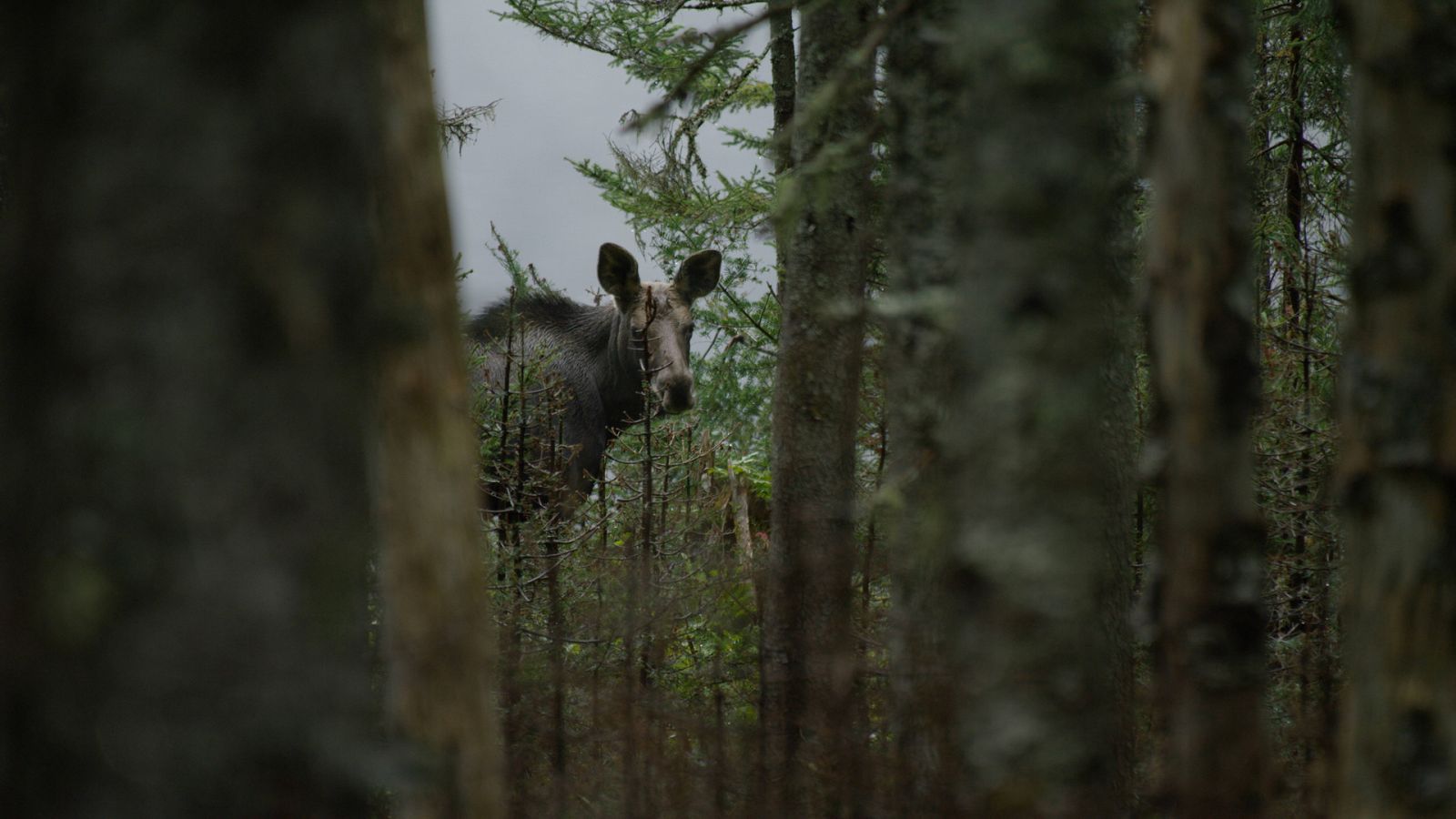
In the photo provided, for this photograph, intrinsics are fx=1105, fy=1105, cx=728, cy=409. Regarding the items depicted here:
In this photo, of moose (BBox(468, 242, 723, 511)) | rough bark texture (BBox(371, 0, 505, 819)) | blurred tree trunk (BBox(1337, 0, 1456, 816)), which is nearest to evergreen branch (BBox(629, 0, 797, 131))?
rough bark texture (BBox(371, 0, 505, 819))

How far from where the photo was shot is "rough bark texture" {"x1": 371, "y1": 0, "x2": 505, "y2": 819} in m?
2.67

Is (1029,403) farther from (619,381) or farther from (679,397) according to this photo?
(619,381)

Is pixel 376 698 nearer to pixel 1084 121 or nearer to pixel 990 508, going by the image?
pixel 990 508

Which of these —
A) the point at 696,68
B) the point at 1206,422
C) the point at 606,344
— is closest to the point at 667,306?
the point at 606,344

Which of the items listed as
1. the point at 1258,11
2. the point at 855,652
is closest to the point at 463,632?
the point at 855,652

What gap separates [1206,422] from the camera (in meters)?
2.79

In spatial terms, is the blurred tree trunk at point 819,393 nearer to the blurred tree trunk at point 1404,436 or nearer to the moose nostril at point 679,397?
the blurred tree trunk at point 1404,436

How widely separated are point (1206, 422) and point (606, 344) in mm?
9408

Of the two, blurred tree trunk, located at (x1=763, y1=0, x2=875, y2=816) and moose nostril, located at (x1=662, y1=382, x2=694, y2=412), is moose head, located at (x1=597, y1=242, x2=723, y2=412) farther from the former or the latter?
blurred tree trunk, located at (x1=763, y1=0, x2=875, y2=816)

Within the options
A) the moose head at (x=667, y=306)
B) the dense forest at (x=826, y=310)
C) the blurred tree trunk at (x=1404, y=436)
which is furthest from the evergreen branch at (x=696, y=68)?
the moose head at (x=667, y=306)

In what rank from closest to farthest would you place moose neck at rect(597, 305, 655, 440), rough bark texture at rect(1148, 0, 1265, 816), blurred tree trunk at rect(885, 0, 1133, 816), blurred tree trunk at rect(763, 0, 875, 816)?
1. blurred tree trunk at rect(885, 0, 1133, 816)
2. rough bark texture at rect(1148, 0, 1265, 816)
3. blurred tree trunk at rect(763, 0, 875, 816)
4. moose neck at rect(597, 305, 655, 440)

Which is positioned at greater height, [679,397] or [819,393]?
[679,397]

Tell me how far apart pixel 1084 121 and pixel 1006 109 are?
174 mm

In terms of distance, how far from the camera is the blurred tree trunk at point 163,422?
1909mm
